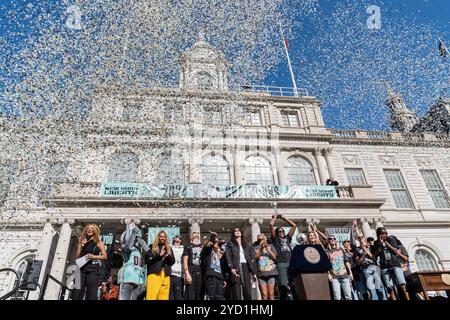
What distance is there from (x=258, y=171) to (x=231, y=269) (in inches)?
550

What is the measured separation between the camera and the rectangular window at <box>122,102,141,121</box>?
18.2m

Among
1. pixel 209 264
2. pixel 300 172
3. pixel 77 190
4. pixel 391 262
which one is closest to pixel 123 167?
pixel 77 190

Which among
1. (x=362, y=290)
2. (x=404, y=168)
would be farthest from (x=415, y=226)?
(x=362, y=290)

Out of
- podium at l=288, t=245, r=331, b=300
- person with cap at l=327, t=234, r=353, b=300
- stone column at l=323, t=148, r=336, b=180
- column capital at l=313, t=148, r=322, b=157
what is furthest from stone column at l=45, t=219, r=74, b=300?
stone column at l=323, t=148, r=336, b=180

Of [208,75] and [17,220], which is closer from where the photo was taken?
[17,220]

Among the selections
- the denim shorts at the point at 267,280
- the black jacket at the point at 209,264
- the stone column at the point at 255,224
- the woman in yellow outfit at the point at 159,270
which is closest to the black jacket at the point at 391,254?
the denim shorts at the point at 267,280

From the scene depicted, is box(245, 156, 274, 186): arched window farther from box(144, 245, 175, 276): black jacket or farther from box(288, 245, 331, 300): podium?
box(288, 245, 331, 300): podium

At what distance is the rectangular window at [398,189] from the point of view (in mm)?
20312

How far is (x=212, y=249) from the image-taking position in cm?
639

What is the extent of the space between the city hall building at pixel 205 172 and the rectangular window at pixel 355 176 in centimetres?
10

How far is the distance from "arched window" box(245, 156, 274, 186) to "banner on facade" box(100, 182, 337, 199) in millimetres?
2585
